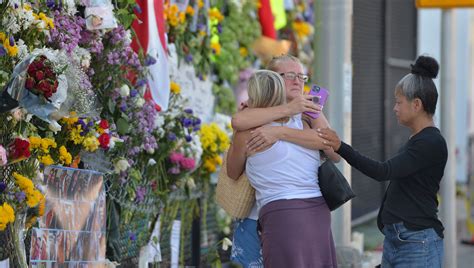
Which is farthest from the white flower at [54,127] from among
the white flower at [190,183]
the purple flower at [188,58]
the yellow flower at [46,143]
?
the purple flower at [188,58]

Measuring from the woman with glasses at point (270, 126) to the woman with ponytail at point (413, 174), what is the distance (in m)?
0.14

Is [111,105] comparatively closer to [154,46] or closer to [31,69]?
[154,46]

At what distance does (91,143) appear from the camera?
5.43 metres

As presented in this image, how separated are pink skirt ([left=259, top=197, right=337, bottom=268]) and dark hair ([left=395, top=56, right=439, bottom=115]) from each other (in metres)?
0.77

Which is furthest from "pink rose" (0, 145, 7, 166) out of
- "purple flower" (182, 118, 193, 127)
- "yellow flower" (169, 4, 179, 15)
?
"yellow flower" (169, 4, 179, 15)

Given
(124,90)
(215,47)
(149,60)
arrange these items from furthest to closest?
(215,47), (149,60), (124,90)

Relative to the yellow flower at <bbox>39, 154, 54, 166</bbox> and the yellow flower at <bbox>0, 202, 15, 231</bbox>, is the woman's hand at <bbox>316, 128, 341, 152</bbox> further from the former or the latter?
the yellow flower at <bbox>0, 202, 15, 231</bbox>

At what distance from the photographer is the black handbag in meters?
4.63

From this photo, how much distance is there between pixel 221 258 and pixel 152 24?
1.93 meters

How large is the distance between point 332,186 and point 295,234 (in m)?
0.29

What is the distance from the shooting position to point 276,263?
4.60m

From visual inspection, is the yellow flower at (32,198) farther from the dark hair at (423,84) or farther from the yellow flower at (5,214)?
the dark hair at (423,84)

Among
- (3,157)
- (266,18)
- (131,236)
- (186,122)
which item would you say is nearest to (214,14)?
(266,18)

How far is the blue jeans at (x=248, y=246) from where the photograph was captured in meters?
4.89
